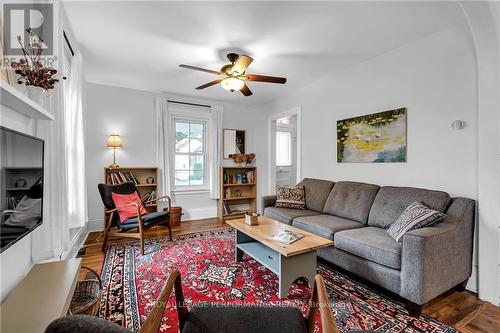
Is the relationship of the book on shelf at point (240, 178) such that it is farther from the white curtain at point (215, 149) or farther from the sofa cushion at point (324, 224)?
the sofa cushion at point (324, 224)

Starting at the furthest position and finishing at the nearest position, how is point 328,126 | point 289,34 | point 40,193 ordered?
point 328,126, point 289,34, point 40,193

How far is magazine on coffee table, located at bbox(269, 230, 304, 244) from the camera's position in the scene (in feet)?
6.66

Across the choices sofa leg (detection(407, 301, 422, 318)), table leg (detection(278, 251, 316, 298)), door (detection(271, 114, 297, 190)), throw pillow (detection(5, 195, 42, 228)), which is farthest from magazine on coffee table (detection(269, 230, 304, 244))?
door (detection(271, 114, 297, 190))

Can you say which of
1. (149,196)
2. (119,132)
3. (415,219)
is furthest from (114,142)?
(415,219)

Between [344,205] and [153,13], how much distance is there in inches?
116

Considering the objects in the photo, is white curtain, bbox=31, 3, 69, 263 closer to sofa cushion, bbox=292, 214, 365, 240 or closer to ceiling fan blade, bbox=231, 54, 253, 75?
ceiling fan blade, bbox=231, 54, 253, 75

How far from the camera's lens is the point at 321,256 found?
2.60 m

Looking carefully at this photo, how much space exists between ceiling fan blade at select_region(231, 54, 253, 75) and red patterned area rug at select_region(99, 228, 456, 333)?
216cm

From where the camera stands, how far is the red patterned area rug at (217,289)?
1.68 m

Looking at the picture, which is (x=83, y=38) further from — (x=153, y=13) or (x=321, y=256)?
(x=321, y=256)

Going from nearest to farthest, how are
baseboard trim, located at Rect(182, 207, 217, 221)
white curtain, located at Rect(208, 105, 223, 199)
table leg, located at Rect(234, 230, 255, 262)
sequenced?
table leg, located at Rect(234, 230, 255, 262) → baseboard trim, located at Rect(182, 207, 217, 221) → white curtain, located at Rect(208, 105, 223, 199)

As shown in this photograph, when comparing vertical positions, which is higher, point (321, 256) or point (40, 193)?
point (40, 193)

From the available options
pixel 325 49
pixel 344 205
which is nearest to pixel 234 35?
pixel 325 49

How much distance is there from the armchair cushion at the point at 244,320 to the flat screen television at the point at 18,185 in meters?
0.95
